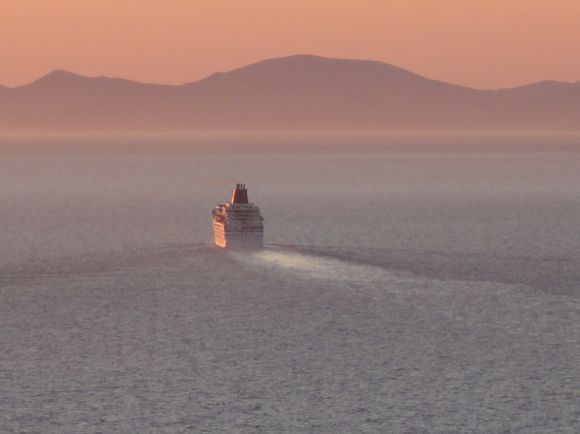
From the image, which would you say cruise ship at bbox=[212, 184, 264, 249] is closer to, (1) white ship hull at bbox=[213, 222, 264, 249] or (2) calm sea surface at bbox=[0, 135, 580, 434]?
(1) white ship hull at bbox=[213, 222, 264, 249]

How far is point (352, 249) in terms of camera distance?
2827 cm

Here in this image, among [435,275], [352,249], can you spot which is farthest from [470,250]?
[435,275]

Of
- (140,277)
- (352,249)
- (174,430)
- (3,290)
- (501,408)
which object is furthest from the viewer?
(352,249)

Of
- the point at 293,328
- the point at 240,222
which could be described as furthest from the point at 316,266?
the point at 293,328

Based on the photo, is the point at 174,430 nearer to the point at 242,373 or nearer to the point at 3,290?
the point at 242,373

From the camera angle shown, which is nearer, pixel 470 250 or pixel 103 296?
→ pixel 103 296

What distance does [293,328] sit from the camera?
1673 cm

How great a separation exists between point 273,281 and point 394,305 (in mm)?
3079

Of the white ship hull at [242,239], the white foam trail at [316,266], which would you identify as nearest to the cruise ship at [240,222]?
the white ship hull at [242,239]

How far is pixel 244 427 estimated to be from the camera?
11312mm

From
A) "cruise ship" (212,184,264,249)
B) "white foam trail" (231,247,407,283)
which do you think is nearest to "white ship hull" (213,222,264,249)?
"cruise ship" (212,184,264,249)

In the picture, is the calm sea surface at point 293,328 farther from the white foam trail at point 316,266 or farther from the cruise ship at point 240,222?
the cruise ship at point 240,222

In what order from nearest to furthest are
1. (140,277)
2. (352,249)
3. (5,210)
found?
(140,277), (352,249), (5,210)

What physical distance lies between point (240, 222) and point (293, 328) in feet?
33.3
